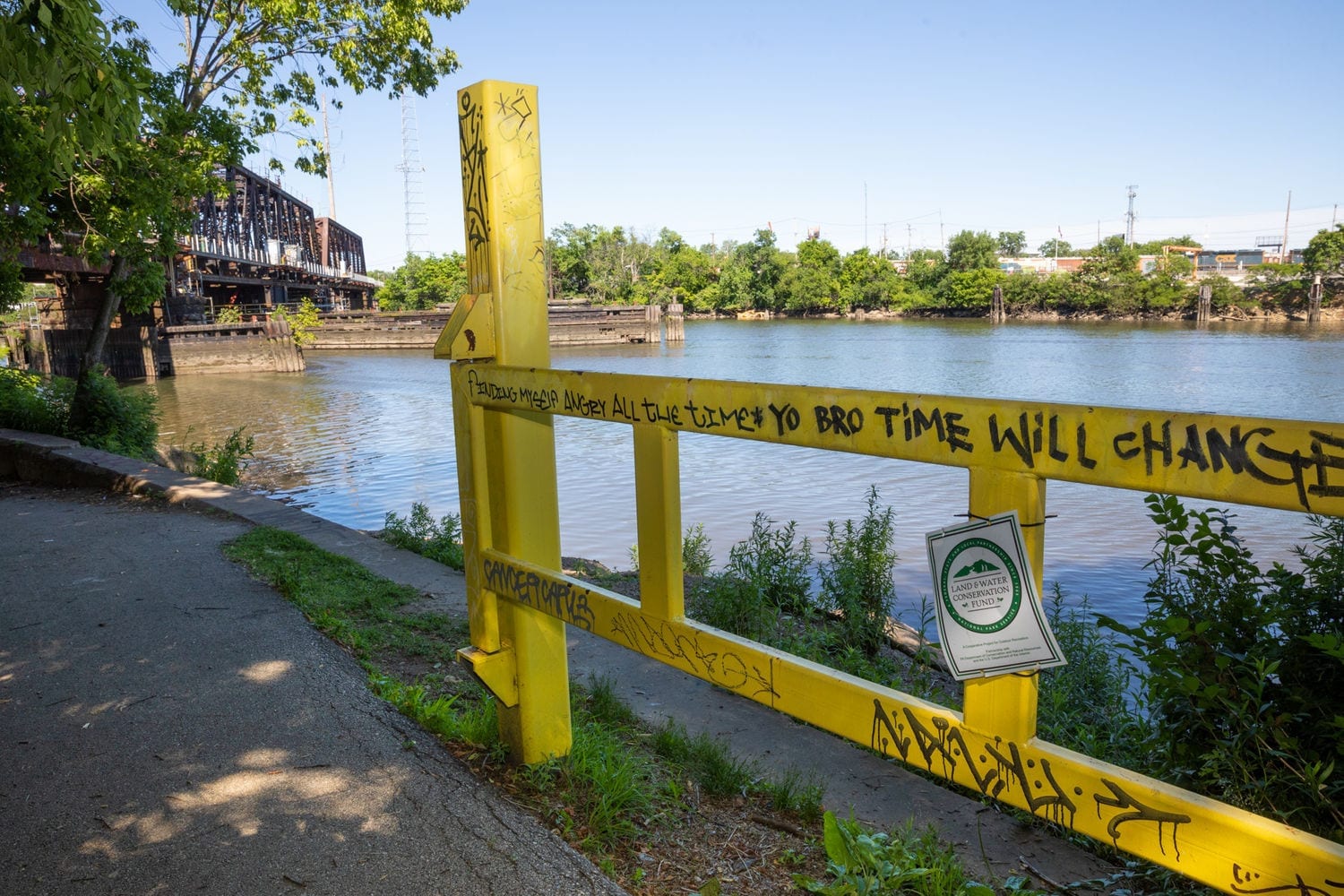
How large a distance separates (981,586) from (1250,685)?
146 centimetres

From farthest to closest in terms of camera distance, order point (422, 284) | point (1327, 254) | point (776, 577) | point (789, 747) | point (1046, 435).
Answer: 1. point (422, 284)
2. point (1327, 254)
3. point (776, 577)
4. point (789, 747)
5. point (1046, 435)

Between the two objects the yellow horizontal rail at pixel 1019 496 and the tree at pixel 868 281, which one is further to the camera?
the tree at pixel 868 281

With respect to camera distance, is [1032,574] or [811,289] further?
[811,289]

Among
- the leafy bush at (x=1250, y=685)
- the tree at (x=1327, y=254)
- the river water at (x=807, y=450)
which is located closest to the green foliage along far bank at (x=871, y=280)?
the tree at (x=1327, y=254)

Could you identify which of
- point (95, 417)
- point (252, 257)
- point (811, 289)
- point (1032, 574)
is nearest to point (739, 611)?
point (1032, 574)

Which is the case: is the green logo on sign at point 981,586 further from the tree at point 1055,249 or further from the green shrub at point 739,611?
the tree at point 1055,249

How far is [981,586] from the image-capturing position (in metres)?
1.67

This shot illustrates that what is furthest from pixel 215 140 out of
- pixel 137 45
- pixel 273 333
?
pixel 273 333

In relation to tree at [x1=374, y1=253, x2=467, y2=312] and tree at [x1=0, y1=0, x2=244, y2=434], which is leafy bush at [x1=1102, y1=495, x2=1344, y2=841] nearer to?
tree at [x1=0, y1=0, x2=244, y2=434]

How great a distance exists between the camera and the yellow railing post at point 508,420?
2.94 m

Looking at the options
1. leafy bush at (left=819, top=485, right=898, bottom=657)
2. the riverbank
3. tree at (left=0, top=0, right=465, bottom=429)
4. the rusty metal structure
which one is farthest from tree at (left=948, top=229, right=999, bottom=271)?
leafy bush at (left=819, top=485, right=898, bottom=657)

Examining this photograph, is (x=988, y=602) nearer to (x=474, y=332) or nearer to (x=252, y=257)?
(x=474, y=332)

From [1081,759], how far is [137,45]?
1539 cm

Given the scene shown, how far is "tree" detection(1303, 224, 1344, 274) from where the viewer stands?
61.6 m
